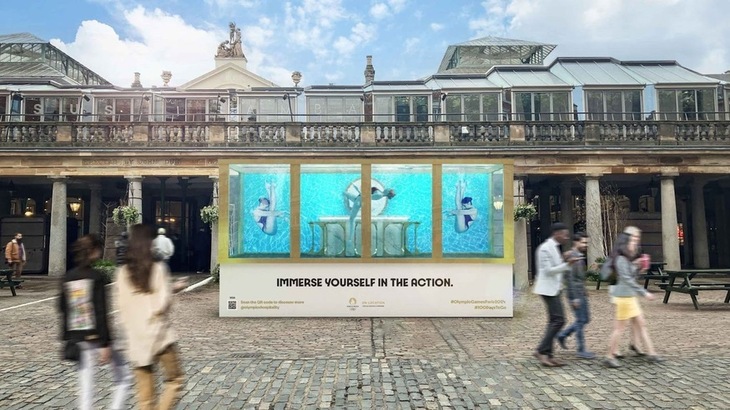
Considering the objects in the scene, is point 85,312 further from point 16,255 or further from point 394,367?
point 16,255

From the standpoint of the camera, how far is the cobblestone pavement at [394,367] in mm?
5355

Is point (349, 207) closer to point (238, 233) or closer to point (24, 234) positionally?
point (238, 233)

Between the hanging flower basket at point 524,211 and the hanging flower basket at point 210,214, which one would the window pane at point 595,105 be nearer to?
the hanging flower basket at point 524,211

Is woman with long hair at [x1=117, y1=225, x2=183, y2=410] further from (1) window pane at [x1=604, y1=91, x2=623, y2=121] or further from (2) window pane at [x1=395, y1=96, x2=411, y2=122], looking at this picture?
(1) window pane at [x1=604, y1=91, x2=623, y2=121]

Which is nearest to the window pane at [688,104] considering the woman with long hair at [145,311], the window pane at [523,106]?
the window pane at [523,106]

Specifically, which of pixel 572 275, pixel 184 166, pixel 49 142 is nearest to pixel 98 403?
pixel 572 275

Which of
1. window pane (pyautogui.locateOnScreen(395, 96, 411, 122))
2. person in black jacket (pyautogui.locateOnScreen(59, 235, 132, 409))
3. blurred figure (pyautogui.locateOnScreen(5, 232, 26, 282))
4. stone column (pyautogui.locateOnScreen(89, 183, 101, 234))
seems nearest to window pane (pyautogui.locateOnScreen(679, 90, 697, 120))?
window pane (pyautogui.locateOnScreen(395, 96, 411, 122))

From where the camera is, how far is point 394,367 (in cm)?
663

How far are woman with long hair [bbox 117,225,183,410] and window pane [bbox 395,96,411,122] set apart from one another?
20.2m

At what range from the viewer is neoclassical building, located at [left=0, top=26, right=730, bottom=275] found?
20.9 meters

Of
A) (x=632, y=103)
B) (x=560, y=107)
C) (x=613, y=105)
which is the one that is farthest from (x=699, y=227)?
(x=560, y=107)

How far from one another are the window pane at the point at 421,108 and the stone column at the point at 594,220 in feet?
23.9

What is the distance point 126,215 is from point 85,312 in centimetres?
1676

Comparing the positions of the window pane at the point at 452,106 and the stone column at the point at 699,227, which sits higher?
the window pane at the point at 452,106
